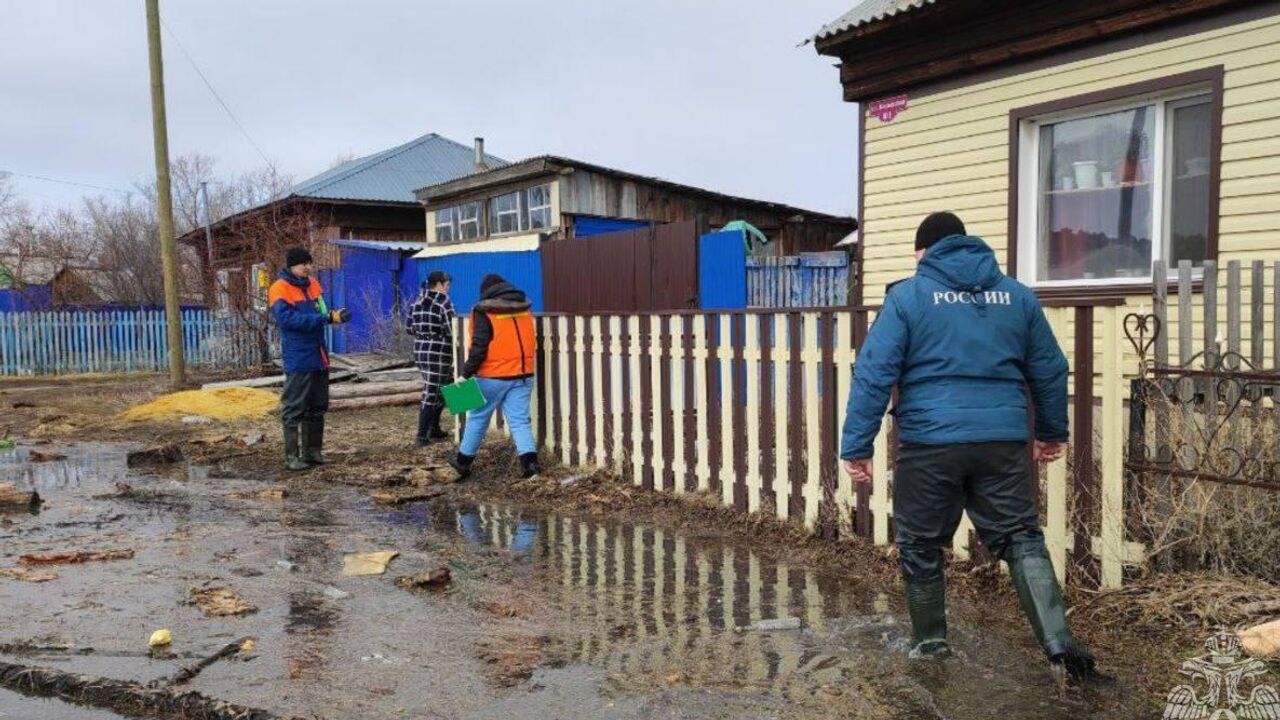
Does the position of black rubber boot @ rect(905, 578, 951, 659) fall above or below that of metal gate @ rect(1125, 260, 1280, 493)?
below

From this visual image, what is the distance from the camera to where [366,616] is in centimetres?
442

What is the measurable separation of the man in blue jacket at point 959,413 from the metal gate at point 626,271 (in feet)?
17.4

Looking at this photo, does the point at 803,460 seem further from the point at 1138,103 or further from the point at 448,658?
the point at 1138,103

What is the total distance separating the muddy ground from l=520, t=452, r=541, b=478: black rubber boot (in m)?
0.18

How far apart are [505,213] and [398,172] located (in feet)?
32.2

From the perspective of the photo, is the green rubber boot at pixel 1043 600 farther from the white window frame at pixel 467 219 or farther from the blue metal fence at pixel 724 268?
the white window frame at pixel 467 219

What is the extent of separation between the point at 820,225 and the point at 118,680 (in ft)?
70.1

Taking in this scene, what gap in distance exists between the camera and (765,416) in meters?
5.81

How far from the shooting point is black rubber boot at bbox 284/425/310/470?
27.3 ft

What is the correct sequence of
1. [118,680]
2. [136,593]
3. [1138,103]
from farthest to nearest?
1. [1138,103]
2. [136,593]
3. [118,680]

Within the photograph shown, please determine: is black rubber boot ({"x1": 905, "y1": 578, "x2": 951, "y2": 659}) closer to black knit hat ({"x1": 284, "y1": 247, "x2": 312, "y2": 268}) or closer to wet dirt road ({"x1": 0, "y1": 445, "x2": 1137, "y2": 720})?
wet dirt road ({"x1": 0, "y1": 445, "x2": 1137, "y2": 720})

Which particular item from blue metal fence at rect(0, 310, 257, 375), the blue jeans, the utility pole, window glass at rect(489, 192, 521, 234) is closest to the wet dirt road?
the blue jeans

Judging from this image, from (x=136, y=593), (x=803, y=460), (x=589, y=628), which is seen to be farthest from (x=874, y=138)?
(x=136, y=593)

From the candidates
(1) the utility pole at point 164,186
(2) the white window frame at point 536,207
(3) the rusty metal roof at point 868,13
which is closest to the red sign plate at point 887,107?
(3) the rusty metal roof at point 868,13
